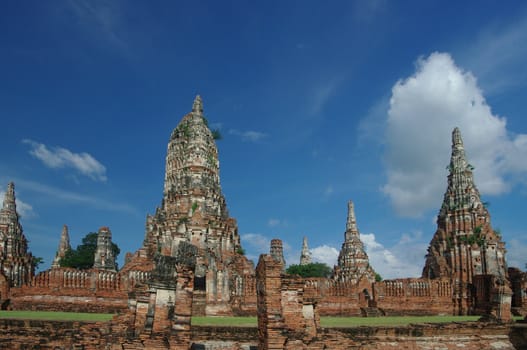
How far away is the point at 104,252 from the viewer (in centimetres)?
4156

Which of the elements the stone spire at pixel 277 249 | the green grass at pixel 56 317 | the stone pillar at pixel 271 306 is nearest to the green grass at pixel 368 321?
the stone pillar at pixel 271 306

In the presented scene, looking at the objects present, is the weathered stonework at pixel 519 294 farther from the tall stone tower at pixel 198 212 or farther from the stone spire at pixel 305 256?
the stone spire at pixel 305 256

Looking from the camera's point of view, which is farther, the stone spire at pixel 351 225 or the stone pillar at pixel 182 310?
the stone spire at pixel 351 225

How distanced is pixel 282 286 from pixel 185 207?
25.6 m

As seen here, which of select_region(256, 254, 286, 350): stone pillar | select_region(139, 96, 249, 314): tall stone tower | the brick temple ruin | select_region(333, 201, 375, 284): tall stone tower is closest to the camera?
select_region(256, 254, 286, 350): stone pillar

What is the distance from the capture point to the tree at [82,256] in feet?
199

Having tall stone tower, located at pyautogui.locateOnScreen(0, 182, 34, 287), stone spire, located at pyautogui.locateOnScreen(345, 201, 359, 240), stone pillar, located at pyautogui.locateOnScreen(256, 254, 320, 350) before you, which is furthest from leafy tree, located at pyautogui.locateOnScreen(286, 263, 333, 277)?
stone pillar, located at pyautogui.locateOnScreen(256, 254, 320, 350)

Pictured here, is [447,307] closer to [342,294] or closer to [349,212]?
[342,294]

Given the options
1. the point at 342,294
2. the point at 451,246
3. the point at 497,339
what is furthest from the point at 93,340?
the point at 451,246

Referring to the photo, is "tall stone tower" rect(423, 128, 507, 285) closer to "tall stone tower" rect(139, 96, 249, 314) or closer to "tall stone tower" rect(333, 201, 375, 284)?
"tall stone tower" rect(333, 201, 375, 284)

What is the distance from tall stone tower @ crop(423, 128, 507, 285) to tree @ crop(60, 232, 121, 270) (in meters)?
43.2

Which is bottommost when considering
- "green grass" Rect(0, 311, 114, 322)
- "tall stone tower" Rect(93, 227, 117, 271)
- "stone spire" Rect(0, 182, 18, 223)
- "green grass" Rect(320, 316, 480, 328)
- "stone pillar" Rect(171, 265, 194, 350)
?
"green grass" Rect(320, 316, 480, 328)

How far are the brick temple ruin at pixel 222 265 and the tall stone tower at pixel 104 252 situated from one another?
94 millimetres

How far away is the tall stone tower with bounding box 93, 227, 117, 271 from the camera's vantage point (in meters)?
41.2
